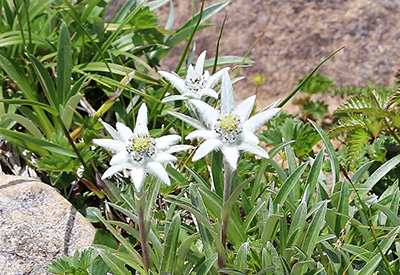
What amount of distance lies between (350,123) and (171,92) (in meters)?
1.32

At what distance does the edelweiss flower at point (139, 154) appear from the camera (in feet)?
6.89

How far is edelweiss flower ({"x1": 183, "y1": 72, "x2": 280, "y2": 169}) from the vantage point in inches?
81.7

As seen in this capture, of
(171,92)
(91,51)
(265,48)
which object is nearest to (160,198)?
(171,92)

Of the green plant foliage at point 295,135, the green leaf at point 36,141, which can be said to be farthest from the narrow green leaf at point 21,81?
the green plant foliage at point 295,135

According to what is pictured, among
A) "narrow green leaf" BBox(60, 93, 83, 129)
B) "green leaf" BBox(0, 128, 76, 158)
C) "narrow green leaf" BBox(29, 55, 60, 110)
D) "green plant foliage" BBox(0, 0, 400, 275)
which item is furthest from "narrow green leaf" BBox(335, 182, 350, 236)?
"narrow green leaf" BBox(29, 55, 60, 110)

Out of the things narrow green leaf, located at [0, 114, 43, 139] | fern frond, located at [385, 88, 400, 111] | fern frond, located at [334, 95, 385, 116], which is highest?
fern frond, located at [385, 88, 400, 111]

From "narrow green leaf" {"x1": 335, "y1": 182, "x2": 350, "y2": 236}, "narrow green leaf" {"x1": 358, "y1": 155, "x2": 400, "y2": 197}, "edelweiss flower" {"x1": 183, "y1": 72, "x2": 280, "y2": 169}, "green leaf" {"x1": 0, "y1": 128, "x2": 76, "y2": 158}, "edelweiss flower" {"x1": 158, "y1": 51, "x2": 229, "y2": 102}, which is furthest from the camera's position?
"green leaf" {"x1": 0, "y1": 128, "x2": 76, "y2": 158}

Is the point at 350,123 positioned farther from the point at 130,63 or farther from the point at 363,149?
the point at 130,63

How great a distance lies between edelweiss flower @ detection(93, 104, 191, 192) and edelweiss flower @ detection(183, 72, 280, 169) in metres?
0.10

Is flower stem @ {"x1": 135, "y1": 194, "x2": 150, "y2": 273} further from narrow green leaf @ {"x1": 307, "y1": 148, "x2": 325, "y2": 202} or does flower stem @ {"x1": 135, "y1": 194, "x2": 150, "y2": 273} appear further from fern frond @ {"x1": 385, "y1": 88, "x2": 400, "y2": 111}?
fern frond @ {"x1": 385, "y1": 88, "x2": 400, "y2": 111}

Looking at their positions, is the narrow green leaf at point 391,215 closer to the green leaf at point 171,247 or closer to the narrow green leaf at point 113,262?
the green leaf at point 171,247

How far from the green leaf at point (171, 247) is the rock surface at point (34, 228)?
614 mm

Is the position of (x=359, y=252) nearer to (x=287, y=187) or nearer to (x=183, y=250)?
(x=287, y=187)

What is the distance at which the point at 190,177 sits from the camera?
10.8 feet
